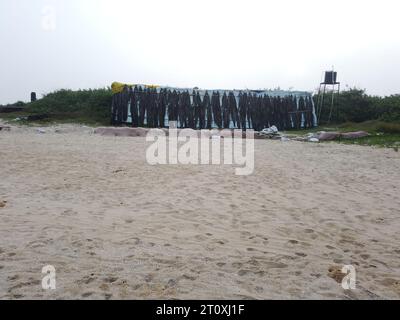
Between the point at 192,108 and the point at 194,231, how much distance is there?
13.8 m

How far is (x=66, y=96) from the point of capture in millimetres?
21969

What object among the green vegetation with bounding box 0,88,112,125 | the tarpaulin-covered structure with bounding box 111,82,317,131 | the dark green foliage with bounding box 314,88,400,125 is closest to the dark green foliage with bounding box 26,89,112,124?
the green vegetation with bounding box 0,88,112,125

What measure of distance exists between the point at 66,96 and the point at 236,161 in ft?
57.1

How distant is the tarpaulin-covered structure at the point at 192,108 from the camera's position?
1706 centimetres

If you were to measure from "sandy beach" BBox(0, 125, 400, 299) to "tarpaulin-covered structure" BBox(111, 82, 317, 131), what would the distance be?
987cm

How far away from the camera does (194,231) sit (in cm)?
389

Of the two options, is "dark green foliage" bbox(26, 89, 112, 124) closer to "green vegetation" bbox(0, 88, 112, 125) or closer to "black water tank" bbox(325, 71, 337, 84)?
"green vegetation" bbox(0, 88, 112, 125)

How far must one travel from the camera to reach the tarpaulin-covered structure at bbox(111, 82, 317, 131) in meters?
17.1

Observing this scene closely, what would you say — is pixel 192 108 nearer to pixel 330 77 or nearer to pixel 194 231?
pixel 330 77

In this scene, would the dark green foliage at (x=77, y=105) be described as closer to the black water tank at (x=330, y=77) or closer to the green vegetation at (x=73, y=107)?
the green vegetation at (x=73, y=107)

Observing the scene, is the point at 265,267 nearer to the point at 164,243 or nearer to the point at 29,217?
the point at 164,243

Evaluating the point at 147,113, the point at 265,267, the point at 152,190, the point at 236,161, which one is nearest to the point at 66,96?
the point at 147,113

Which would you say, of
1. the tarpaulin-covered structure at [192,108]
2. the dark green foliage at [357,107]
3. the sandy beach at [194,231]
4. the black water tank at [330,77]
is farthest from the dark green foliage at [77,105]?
the dark green foliage at [357,107]

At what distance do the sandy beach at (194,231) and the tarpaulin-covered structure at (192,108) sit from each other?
9875 mm
